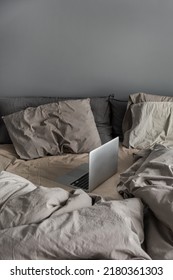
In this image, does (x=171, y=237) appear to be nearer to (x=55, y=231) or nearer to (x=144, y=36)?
(x=55, y=231)

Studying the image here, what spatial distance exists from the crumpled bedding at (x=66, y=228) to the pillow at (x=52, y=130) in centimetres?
115

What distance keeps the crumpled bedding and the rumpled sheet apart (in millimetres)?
62

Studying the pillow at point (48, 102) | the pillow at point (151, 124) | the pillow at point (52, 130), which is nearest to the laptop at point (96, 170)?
the pillow at point (52, 130)

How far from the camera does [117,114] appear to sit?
8.56 feet

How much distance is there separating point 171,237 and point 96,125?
60.6 inches

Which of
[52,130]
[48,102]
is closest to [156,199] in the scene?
[52,130]

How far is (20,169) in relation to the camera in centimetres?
208

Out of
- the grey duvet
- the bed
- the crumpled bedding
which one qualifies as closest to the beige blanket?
the bed

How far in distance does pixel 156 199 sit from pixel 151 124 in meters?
1.31

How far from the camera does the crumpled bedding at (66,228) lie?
2.97ft

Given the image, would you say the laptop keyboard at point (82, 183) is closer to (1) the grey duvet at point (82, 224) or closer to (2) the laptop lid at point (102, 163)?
(2) the laptop lid at point (102, 163)

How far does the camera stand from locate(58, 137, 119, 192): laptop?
1.66 metres

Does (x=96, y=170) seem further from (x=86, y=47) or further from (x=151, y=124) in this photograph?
(x=86, y=47)

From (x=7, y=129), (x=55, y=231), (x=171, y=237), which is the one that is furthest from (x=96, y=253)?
(x=7, y=129)
